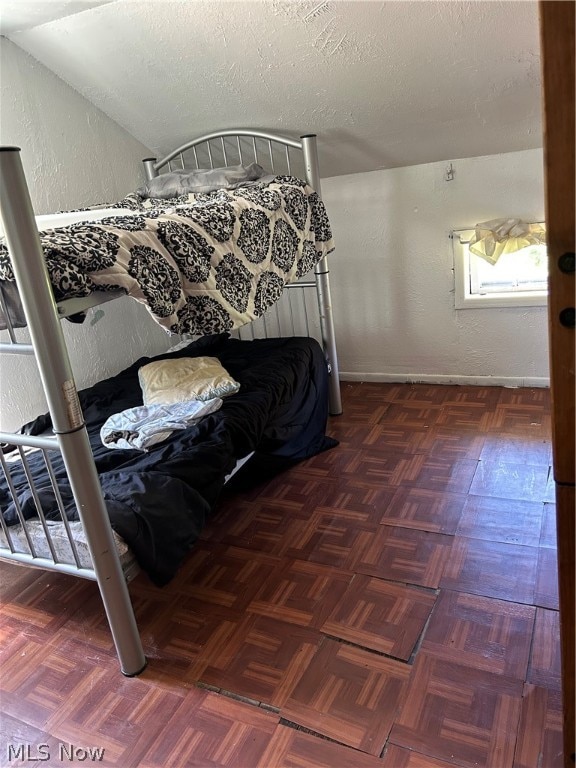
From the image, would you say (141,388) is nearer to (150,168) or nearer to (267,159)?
(150,168)

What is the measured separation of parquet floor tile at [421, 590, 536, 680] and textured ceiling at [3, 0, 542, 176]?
6.30ft

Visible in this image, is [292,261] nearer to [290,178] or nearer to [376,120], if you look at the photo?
[290,178]

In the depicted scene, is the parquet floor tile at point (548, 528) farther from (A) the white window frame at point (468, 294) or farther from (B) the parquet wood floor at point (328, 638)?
(A) the white window frame at point (468, 294)

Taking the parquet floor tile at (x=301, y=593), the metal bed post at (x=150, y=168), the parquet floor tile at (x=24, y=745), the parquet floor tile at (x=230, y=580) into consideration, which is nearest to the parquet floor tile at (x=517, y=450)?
the parquet floor tile at (x=301, y=593)

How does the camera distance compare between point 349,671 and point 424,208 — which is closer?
point 349,671

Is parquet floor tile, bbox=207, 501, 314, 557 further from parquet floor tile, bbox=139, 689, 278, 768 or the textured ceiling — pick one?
the textured ceiling

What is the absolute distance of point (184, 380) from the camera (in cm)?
254

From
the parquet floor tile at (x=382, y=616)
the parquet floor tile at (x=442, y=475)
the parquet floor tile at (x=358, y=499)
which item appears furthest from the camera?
the parquet floor tile at (x=442, y=475)

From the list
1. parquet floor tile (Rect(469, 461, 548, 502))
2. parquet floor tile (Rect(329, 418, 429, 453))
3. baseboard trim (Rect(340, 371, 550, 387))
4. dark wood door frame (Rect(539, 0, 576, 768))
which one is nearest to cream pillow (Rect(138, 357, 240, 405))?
parquet floor tile (Rect(329, 418, 429, 453))

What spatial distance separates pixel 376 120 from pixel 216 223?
1161mm

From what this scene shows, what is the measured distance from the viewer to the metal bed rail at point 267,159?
2797 mm

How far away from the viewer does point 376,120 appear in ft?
8.91

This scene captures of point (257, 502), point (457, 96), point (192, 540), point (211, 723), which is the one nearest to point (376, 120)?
point (457, 96)

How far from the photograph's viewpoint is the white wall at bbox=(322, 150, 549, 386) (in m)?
3.00
